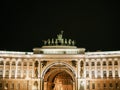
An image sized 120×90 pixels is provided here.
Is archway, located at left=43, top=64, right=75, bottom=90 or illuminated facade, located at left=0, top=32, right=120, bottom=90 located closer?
illuminated facade, located at left=0, top=32, right=120, bottom=90

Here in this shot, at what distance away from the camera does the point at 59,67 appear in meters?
95.0

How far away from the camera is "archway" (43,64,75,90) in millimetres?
95188

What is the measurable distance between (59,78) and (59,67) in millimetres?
7471

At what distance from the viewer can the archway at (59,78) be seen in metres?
95.2

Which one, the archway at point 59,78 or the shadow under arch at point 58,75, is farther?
the archway at point 59,78

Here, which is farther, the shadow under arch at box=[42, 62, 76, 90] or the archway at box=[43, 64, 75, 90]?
the archway at box=[43, 64, 75, 90]

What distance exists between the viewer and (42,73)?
93.4 m

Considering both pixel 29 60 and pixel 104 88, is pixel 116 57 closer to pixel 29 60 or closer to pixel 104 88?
pixel 104 88

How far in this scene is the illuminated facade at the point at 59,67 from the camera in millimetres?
90500

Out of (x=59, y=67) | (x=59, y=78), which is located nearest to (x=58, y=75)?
(x=59, y=78)

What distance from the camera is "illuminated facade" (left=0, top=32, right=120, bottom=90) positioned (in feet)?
297

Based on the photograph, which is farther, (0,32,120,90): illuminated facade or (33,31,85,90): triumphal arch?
(33,31,85,90): triumphal arch

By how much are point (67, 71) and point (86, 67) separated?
663 centimetres

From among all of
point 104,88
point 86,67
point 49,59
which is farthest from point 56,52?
point 104,88
